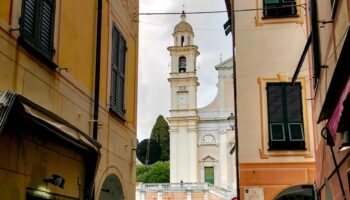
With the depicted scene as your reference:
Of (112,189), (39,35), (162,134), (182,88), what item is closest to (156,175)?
(162,134)

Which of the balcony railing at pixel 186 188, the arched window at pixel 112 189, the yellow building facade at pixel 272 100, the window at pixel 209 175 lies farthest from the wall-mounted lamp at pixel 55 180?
the window at pixel 209 175

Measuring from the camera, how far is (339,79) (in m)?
6.08

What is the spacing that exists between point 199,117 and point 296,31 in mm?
Result: 47324

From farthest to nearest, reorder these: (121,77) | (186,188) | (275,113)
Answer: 1. (186,188)
2. (275,113)
3. (121,77)

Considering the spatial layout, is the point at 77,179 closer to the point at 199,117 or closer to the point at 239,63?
the point at 239,63

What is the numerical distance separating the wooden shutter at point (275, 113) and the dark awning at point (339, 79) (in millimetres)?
6472

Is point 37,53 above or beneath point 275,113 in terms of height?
beneath

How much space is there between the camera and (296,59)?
14.1 m

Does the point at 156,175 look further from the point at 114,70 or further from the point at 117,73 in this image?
the point at 114,70

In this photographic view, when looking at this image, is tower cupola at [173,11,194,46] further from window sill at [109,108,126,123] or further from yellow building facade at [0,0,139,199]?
window sill at [109,108,126,123]

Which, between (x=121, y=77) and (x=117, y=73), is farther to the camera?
(x=121, y=77)

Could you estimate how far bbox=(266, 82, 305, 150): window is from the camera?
1351 centimetres

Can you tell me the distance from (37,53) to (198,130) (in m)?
54.8

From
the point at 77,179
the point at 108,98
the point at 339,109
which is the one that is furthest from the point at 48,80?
the point at 339,109
